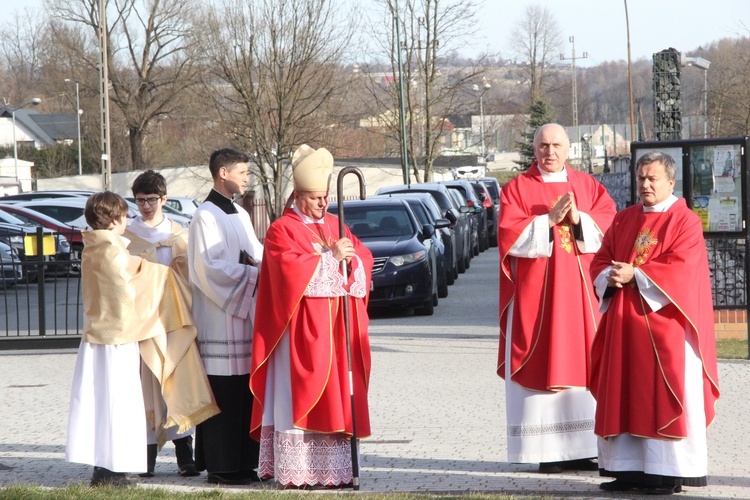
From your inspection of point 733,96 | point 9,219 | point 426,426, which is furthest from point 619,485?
point 733,96

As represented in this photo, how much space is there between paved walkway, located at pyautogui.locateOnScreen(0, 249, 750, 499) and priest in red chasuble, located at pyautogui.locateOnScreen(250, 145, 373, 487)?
0.40m

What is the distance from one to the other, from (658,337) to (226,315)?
251 cm

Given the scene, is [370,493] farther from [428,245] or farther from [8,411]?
[428,245]

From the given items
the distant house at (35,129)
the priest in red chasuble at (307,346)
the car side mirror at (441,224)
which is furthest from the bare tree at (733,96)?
the distant house at (35,129)

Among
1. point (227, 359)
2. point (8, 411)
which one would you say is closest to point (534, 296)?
point (227, 359)

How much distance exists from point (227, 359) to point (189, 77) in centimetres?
4999

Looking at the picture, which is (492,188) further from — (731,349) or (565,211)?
(565,211)

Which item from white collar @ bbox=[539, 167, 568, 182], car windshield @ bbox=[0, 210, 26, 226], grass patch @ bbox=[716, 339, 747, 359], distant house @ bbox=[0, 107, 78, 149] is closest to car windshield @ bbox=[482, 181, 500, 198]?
car windshield @ bbox=[0, 210, 26, 226]

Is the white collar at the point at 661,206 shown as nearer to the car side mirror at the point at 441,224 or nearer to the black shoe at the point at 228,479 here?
the black shoe at the point at 228,479

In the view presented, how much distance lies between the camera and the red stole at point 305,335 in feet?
21.9

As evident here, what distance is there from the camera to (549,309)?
7.20m

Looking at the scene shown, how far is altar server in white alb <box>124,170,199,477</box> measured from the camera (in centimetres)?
717

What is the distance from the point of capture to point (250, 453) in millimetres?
7090

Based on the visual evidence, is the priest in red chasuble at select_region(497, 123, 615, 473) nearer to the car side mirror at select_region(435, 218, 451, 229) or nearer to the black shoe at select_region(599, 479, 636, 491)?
the black shoe at select_region(599, 479, 636, 491)
